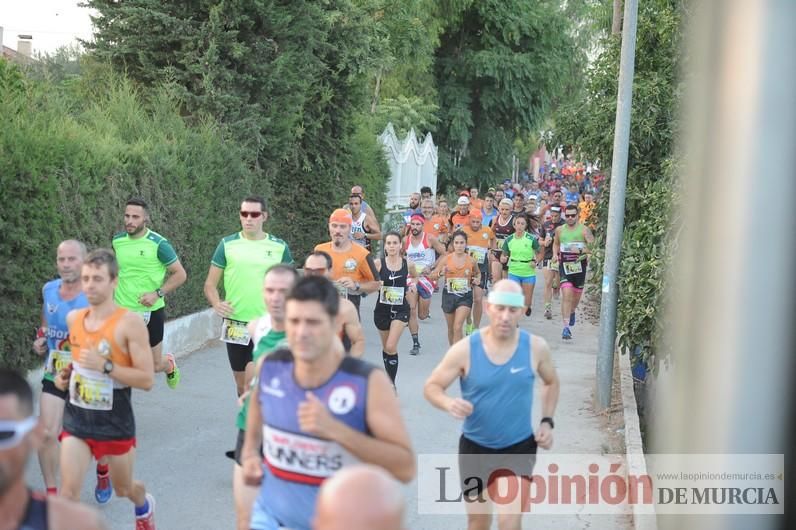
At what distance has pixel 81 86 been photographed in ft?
59.0

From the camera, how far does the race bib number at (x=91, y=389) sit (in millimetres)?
6387

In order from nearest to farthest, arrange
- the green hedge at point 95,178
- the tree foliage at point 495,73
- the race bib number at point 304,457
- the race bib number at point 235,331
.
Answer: the race bib number at point 304,457, the race bib number at point 235,331, the green hedge at point 95,178, the tree foliage at point 495,73

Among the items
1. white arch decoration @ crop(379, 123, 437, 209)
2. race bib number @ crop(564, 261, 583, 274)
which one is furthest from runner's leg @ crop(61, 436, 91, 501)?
white arch decoration @ crop(379, 123, 437, 209)

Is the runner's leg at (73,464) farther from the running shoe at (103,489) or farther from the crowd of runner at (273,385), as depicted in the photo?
the running shoe at (103,489)

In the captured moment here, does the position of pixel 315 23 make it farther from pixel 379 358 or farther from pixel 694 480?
pixel 694 480

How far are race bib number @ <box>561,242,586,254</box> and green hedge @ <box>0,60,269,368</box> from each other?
5.31m

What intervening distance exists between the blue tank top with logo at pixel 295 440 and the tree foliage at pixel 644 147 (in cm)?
662

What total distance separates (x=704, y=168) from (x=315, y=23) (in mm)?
16717

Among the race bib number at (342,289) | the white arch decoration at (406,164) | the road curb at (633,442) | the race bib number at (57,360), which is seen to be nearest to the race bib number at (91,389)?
the race bib number at (57,360)

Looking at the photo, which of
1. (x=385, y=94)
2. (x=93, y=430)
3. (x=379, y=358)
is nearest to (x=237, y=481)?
(x=93, y=430)

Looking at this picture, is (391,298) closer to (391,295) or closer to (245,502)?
(391,295)

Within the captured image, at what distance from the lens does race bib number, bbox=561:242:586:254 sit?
17359 mm

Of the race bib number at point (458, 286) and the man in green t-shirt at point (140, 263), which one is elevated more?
the man in green t-shirt at point (140, 263)

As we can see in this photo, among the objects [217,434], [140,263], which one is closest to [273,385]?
[140,263]
